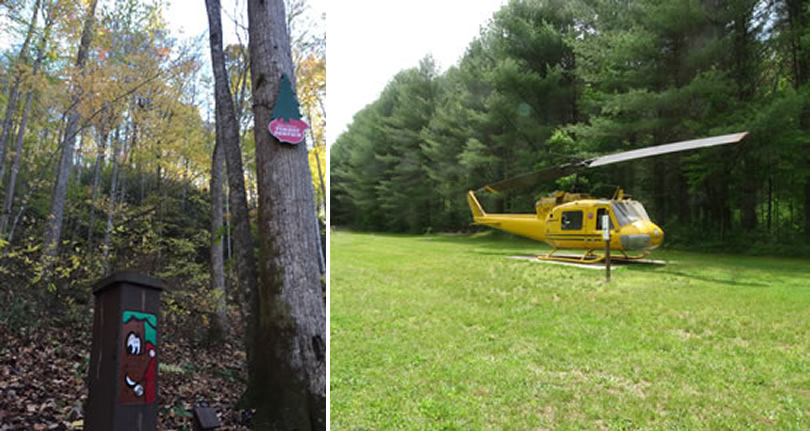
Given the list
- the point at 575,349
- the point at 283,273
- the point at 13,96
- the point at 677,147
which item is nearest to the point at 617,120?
the point at 677,147

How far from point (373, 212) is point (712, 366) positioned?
6.68 m

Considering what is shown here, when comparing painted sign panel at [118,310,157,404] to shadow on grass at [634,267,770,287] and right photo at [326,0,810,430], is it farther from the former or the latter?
shadow on grass at [634,267,770,287]

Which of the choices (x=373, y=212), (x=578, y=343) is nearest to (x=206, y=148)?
(x=578, y=343)

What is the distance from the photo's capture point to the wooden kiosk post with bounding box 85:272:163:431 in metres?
1.48

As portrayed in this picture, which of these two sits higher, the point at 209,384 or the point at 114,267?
the point at 114,267

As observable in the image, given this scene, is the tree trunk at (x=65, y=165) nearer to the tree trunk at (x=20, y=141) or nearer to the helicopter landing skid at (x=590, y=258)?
the tree trunk at (x=20, y=141)

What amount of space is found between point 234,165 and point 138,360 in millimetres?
1320

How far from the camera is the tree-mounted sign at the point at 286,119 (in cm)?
207

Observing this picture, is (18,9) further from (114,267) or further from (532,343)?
(532,343)

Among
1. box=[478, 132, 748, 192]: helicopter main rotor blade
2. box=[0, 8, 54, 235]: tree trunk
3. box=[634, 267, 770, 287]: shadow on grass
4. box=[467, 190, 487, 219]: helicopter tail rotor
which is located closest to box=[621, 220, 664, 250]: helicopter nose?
box=[634, 267, 770, 287]: shadow on grass

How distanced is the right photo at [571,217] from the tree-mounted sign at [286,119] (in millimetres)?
322

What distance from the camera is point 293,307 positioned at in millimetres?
2121

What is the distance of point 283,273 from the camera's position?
2146 mm

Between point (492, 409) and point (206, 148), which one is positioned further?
point (206, 148)
